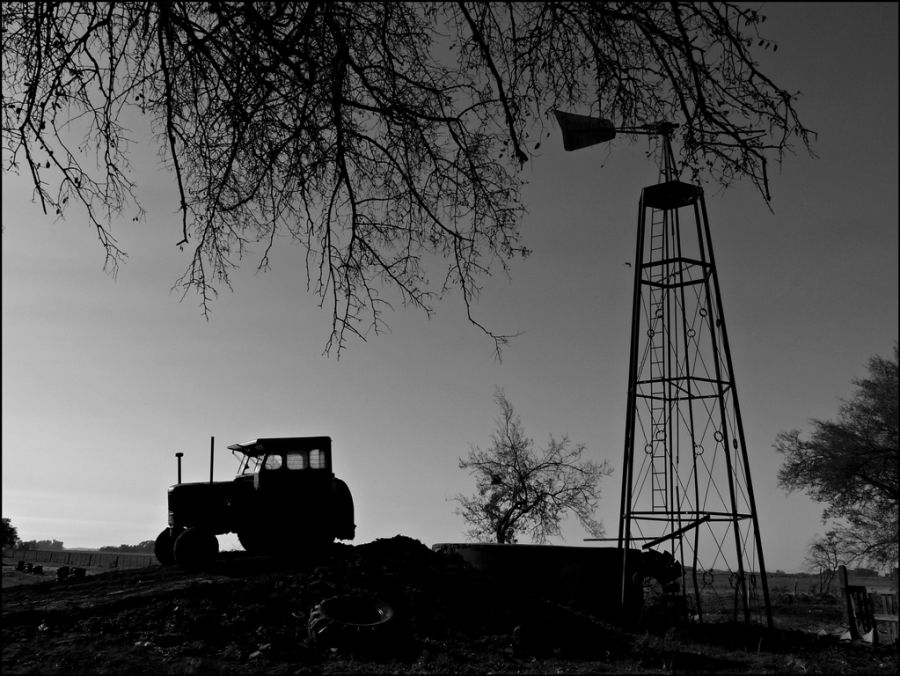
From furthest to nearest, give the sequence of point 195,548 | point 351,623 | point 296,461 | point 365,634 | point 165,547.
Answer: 1. point 165,547
2. point 296,461
3. point 195,548
4. point 351,623
5. point 365,634

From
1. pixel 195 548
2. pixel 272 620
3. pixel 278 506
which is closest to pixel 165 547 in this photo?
pixel 195 548

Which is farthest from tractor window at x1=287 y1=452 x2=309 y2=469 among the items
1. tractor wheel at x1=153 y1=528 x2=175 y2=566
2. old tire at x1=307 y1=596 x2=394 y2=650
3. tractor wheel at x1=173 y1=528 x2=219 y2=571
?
old tire at x1=307 y1=596 x2=394 y2=650

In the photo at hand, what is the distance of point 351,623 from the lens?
420 inches

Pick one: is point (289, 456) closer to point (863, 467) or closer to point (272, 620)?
point (272, 620)

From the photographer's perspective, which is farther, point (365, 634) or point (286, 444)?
point (286, 444)

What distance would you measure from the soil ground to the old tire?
4 cm

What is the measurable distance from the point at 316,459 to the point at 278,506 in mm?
1303

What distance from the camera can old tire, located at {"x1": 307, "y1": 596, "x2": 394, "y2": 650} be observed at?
1021 centimetres

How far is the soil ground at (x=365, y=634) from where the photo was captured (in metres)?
9.56

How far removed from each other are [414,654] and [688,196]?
8.48 m

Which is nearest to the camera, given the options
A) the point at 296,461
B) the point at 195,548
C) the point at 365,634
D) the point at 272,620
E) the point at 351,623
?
the point at 365,634

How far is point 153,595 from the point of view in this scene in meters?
12.8

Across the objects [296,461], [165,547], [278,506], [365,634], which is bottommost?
[365,634]

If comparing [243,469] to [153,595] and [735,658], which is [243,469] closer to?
[153,595]
